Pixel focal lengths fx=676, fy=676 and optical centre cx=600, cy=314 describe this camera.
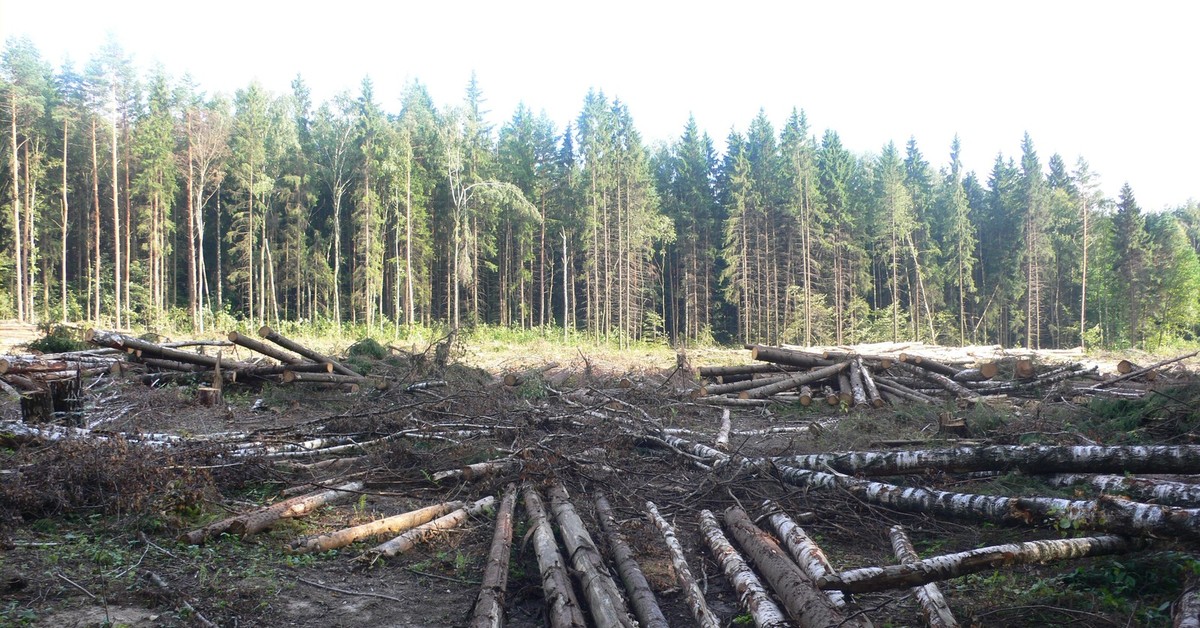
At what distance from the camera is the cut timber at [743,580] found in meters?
3.53

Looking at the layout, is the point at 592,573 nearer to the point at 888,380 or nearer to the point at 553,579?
the point at 553,579

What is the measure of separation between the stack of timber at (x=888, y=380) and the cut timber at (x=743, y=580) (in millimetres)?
8345

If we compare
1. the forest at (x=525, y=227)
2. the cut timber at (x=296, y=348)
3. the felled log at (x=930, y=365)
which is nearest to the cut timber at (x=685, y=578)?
the cut timber at (x=296, y=348)

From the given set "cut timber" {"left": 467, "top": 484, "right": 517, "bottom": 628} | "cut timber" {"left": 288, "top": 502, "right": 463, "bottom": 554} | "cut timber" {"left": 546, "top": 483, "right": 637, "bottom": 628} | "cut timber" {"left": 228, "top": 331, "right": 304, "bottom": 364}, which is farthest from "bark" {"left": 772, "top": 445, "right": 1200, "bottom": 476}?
"cut timber" {"left": 228, "top": 331, "right": 304, "bottom": 364}

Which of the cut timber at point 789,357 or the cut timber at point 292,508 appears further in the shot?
the cut timber at point 789,357

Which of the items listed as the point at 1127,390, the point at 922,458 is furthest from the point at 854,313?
the point at 922,458

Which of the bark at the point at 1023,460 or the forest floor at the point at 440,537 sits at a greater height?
the bark at the point at 1023,460

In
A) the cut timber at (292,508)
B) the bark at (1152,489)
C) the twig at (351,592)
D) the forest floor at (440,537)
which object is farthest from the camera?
the cut timber at (292,508)

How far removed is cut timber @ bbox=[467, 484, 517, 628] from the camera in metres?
3.66

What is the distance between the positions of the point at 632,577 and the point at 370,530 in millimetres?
2367

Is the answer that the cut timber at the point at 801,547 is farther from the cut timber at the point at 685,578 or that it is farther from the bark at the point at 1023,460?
the bark at the point at 1023,460

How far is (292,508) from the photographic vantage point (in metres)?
5.73

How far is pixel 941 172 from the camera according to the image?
2333 inches

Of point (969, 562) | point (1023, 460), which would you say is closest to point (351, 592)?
point (969, 562)
